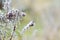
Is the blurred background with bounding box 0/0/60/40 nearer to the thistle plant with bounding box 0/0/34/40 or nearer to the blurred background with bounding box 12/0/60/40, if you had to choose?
the blurred background with bounding box 12/0/60/40

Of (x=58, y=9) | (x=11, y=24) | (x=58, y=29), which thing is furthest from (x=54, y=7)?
(x=11, y=24)

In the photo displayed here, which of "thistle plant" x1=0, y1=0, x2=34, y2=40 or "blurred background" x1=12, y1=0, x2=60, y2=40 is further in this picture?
"blurred background" x1=12, y1=0, x2=60, y2=40

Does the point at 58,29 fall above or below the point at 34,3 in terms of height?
below

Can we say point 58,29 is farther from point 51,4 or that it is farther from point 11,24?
point 11,24

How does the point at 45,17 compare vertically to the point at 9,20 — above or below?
below

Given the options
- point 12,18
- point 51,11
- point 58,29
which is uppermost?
point 12,18

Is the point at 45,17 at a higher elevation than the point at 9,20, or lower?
lower

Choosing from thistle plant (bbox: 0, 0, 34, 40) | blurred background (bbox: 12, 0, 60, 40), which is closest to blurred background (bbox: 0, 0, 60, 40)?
blurred background (bbox: 12, 0, 60, 40)

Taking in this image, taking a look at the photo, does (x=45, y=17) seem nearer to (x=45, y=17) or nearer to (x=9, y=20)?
(x=45, y=17)

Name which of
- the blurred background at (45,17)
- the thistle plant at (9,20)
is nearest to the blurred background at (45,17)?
the blurred background at (45,17)

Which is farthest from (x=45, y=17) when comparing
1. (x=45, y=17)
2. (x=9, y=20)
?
(x=9, y=20)

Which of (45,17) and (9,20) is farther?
(45,17)
